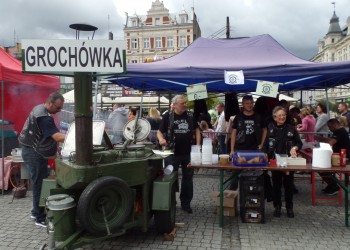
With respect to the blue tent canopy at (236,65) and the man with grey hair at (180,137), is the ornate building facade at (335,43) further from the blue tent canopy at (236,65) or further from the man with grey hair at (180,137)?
the man with grey hair at (180,137)

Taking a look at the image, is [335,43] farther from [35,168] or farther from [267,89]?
[35,168]

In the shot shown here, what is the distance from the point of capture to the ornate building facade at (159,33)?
229ft

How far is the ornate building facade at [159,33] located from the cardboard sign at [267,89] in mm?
65196

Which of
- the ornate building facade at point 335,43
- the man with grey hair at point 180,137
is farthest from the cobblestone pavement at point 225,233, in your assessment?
the ornate building facade at point 335,43

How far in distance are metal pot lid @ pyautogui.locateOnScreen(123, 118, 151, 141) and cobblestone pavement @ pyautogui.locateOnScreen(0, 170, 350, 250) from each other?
1261mm

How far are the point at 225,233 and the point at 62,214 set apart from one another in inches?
88.8

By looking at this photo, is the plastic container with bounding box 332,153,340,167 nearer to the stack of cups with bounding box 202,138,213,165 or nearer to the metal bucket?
the stack of cups with bounding box 202,138,213,165

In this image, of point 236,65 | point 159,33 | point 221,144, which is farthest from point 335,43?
point 236,65

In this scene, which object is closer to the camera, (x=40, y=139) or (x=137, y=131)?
(x=40, y=139)

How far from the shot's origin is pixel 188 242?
4211mm

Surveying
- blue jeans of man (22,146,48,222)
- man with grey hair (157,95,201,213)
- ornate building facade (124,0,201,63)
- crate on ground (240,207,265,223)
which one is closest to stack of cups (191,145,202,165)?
man with grey hair (157,95,201,213)

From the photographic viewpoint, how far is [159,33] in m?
70.7

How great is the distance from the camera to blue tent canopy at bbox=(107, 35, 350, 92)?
5652 mm

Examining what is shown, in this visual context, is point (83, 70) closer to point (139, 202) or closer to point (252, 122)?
point (139, 202)
